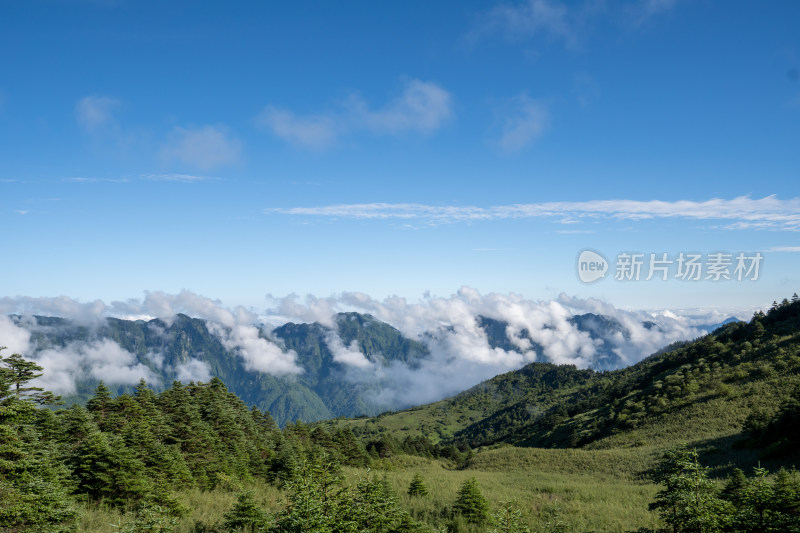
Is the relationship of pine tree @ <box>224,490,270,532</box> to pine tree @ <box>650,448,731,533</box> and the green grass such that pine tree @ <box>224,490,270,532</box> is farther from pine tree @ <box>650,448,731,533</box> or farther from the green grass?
pine tree @ <box>650,448,731,533</box>

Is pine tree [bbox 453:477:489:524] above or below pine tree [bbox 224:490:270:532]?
below

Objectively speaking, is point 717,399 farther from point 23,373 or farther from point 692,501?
point 23,373

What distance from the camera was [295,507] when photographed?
46.4 ft

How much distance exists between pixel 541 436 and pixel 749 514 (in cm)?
10385

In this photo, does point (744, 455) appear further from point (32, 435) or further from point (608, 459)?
point (32, 435)

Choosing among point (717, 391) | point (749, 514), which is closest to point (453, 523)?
point (749, 514)

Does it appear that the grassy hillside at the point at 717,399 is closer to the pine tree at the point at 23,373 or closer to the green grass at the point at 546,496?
the green grass at the point at 546,496

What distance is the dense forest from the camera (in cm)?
1401

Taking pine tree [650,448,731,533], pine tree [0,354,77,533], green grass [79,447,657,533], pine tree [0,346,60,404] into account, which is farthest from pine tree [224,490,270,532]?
pine tree [650,448,731,533]

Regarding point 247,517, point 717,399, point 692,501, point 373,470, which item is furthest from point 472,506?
point 717,399

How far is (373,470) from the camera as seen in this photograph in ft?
139

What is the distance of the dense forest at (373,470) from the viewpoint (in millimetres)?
14008

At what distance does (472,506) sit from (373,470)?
717 inches

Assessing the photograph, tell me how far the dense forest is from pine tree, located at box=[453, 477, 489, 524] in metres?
0.12
